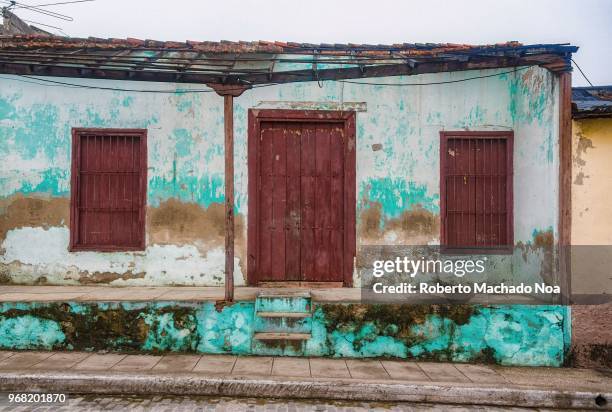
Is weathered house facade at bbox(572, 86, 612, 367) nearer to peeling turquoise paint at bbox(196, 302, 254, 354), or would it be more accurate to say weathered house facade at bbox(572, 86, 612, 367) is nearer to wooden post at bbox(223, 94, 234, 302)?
peeling turquoise paint at bbox(196, 302, 254, 354)

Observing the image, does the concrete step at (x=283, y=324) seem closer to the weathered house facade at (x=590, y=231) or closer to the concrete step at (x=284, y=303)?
the concrete step at (x=284, y=303)

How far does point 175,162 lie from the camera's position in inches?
259

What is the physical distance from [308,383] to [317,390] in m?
0.11

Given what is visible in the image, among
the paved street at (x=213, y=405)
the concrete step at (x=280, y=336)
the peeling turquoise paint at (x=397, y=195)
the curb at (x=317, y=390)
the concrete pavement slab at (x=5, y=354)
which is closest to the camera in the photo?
the paved street at (x=213, y=405)

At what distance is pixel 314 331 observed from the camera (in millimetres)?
5406

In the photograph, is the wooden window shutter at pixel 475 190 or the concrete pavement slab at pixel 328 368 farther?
the wooden window shutter at pixel 475 190

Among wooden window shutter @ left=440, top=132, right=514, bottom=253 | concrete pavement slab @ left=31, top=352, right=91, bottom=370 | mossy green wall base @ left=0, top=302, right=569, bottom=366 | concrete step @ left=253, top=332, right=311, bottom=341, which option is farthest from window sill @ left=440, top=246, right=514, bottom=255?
concrete pavement slab @ left=31, top=352, right=91, bottom=370

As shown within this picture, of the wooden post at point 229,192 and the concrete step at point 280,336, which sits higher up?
the wooden post at point 229,192

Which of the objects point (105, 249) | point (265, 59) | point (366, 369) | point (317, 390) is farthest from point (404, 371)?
point (105, 249)

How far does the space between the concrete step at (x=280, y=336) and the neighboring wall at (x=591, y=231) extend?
10.6 feet

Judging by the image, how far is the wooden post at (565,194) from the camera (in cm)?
543

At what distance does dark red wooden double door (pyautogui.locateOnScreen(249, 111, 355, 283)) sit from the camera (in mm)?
6641

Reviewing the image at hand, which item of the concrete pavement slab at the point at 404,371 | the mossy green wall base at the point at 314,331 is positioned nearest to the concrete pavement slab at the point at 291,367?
the mossy green wall base at the point at 314,331

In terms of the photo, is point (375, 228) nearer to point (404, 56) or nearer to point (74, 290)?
point (404, 56)
